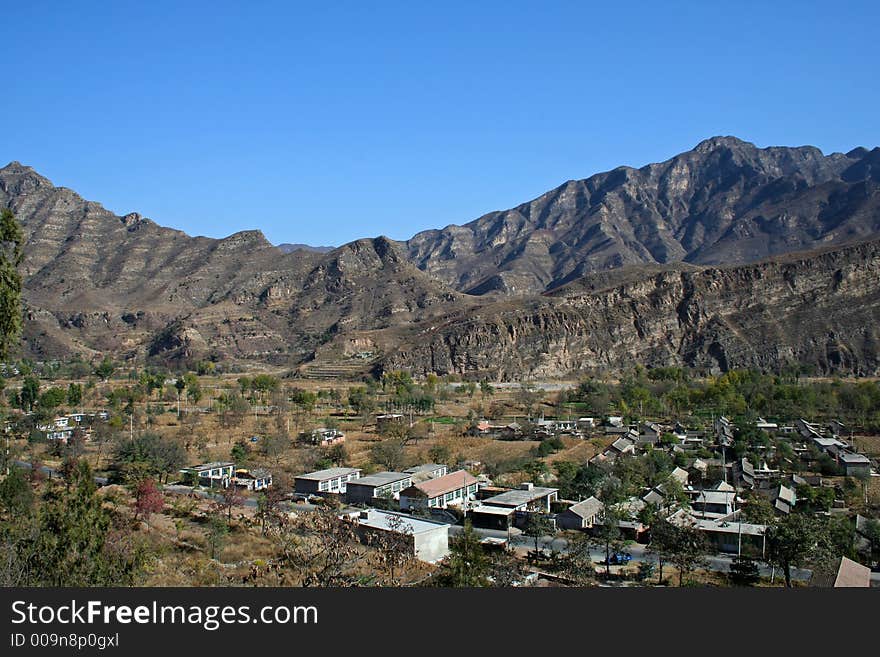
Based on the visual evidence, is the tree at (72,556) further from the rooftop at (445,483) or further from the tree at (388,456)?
the tree at (388,456)

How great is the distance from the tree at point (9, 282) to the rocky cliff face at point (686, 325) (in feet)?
265

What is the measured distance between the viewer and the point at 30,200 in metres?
168

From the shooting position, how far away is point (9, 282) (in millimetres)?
11812

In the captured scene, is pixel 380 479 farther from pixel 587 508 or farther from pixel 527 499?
pixel 587 508

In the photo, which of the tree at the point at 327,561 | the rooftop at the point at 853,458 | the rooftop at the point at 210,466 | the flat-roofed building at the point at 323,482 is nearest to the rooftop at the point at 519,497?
the flat-roofed building at the point at 323,482

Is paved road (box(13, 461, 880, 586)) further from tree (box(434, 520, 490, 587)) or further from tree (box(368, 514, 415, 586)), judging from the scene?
tree (box(434, 520, 490, 587))

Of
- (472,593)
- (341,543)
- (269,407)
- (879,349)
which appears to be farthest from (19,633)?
(879,349)

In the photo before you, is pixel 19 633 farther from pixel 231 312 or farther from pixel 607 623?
pixel 231 312

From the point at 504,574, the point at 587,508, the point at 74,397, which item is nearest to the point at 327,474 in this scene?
the point at 587,508

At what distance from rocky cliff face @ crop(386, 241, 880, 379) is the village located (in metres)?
35.3

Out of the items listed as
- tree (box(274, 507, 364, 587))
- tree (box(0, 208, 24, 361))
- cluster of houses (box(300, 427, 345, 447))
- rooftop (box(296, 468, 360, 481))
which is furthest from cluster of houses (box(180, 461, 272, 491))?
tree (box(0, 208, 24, 361))

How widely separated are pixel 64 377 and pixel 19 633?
86.6 metres

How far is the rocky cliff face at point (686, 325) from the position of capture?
86.1 m

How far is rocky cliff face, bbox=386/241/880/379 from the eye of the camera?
282 feet
